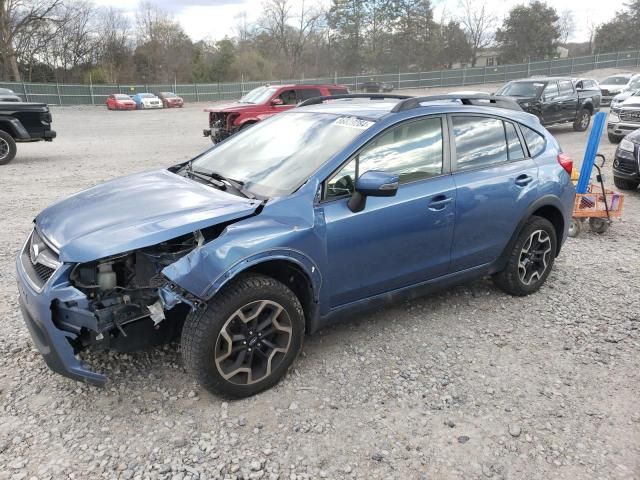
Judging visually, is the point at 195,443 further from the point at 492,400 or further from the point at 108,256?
the point at 492,400

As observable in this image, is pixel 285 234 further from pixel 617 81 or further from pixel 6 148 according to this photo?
pixel 617 81

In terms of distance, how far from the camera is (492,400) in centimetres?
311

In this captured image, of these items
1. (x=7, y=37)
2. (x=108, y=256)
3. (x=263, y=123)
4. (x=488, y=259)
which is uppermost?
(x=7, y=37)

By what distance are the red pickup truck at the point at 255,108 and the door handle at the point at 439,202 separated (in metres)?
9.95

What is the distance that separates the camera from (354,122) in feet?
11.9

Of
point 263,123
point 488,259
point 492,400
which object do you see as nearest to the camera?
point 492,400

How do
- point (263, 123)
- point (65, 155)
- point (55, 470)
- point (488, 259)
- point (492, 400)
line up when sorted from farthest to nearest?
point (65, 155) < point (263, 123) < point (488, 259) < point (492, 400) < point (55, 470)

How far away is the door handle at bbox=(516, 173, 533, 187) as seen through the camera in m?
4.14

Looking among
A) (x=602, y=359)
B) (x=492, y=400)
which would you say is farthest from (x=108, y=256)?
(x=602, y=359)

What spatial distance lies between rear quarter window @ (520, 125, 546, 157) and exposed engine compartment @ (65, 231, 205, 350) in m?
2.94

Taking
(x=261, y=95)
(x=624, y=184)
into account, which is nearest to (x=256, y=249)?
(x=624, y=184)

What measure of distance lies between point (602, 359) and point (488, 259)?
1.07 metres

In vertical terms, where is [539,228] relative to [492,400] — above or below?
above

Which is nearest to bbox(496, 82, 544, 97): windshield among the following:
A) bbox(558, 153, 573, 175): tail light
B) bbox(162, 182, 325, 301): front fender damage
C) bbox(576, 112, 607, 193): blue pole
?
bbox(576, 112, 607, 193): blue pole
